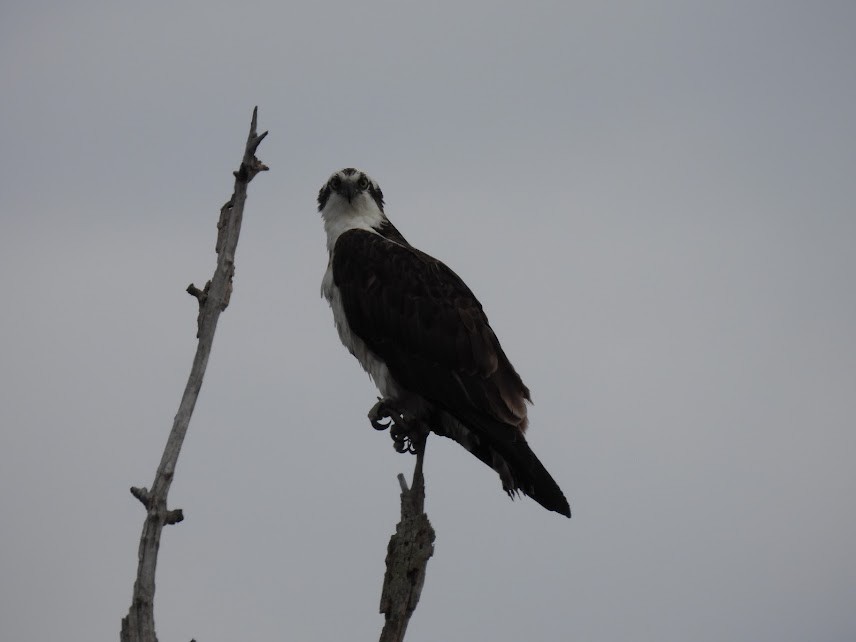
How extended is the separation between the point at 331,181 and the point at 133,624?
5.29 meters

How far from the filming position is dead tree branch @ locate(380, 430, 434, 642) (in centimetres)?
711

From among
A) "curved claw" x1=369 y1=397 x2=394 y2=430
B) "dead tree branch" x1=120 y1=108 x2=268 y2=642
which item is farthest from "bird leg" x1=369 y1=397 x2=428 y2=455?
"dead tree branch" x1=120 y1=108 x2=268 y2=642

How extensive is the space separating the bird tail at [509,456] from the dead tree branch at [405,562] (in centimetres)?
99

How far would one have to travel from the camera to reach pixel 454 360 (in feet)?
29.0

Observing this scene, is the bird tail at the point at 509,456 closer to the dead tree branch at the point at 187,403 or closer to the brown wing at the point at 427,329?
the brown wing at the point at 427,329

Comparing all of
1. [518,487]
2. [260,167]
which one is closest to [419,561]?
[518,487]

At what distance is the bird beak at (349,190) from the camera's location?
10031mm

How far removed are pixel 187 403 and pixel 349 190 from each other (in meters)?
4.33

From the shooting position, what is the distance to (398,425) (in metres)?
8.79

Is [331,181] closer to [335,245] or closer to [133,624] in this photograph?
[335,245]

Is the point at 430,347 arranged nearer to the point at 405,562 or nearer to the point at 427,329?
the point at 427,329

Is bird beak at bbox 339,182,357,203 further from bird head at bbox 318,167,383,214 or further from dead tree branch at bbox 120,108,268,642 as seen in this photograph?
dead tree branch at bbox 120,108,268,642

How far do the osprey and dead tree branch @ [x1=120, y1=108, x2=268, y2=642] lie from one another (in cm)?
252

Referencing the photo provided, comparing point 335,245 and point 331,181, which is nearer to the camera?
point 335,245
